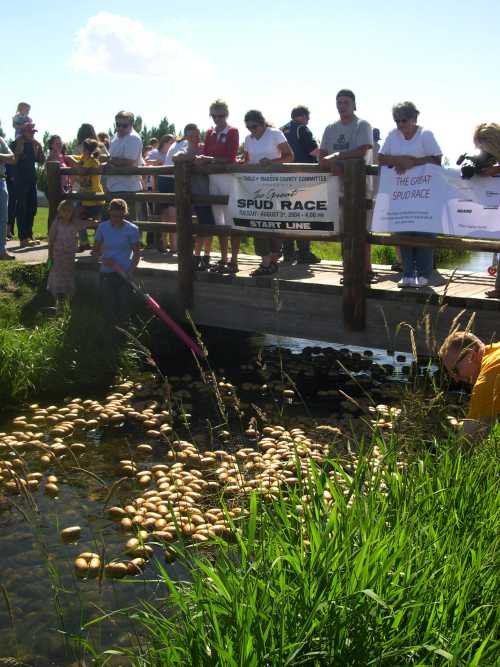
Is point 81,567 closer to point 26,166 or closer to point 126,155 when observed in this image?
point 126,155

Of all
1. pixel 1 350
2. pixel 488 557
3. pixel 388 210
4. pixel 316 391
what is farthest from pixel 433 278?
pixel 488 557

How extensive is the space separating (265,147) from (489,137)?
301 cm

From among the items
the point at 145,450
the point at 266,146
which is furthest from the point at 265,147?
the point at 145,450

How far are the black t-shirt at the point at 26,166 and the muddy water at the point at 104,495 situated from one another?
566 centimetres

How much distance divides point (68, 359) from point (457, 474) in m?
5.85

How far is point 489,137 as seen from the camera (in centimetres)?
824

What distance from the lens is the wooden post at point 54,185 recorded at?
12852 mm

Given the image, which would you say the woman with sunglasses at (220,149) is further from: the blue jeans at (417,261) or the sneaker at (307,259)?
the blue jeans at (417,261)

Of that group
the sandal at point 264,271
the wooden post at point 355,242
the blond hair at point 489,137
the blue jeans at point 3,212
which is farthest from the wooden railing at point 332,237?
the blue jeans at point 3,212

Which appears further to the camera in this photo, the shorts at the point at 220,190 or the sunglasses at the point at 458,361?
the shorts at the point at 220,190

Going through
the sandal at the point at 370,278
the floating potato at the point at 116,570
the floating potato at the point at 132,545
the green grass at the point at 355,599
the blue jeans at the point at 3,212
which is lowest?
the floating potato at the point at 116,570

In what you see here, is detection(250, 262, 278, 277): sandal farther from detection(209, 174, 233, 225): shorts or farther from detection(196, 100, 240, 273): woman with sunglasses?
detection(209, 174, 233, 225): shorts

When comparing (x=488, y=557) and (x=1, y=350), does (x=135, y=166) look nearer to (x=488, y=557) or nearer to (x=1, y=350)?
(x=1, y=350)

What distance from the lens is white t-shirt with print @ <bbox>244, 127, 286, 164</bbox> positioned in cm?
1047
